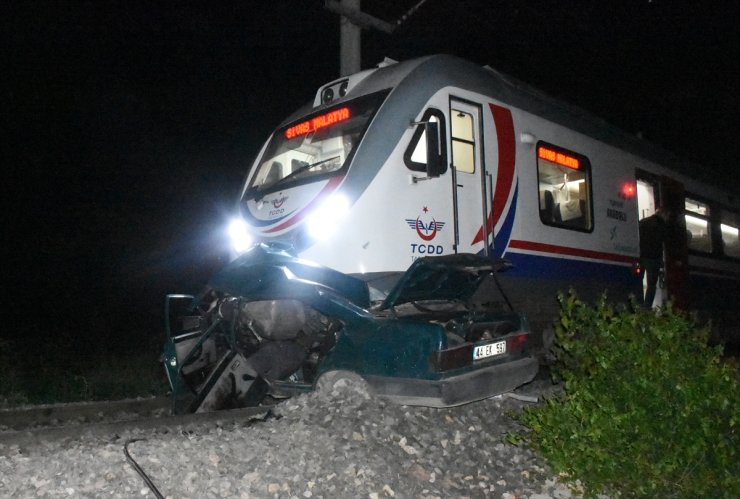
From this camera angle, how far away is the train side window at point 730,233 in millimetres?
12625

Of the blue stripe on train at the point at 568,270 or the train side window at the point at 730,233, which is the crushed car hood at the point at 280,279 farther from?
the train side window at the point at 730,233

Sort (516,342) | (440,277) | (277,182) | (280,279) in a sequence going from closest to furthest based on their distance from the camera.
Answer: (280,279)
(440,277)
(516,342)
(277,182)

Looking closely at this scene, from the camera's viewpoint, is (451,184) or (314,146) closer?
(451,184)

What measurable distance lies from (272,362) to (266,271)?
0.91 meters

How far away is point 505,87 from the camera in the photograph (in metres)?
7.84

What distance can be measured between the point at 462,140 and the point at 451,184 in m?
0.61

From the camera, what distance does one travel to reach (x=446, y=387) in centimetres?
474

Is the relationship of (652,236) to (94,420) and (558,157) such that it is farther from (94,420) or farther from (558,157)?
(94,420)

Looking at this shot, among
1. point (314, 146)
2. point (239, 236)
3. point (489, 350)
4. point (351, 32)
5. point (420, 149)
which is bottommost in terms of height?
point (489, 350)

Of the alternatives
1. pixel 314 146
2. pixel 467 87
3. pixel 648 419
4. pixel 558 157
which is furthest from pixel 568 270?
pixel 648 419

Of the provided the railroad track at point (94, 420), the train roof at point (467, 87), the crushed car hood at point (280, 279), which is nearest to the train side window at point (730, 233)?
the train roof at point (467, 87)

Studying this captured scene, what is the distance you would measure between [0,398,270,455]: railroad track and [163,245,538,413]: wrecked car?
0.44m

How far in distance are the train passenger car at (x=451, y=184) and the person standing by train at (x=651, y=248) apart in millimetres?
231

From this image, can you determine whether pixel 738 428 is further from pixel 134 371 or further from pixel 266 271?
pixel 134 371
